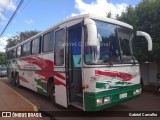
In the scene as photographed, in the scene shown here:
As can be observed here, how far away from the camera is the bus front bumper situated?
732cm

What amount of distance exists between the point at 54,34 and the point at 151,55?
24.2ft

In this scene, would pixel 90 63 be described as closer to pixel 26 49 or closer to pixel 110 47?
pixel 110 47

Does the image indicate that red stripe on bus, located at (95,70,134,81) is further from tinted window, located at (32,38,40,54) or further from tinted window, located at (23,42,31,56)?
tinted window, located at (23,42,31,56)

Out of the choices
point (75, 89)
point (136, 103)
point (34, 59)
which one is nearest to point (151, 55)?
point (136, 103)

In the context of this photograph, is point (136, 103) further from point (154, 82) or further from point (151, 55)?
point (154, 82)

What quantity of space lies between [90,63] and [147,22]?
29.3 feet

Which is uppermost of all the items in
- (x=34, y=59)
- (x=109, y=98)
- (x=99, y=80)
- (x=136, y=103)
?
(x=34, y=59)

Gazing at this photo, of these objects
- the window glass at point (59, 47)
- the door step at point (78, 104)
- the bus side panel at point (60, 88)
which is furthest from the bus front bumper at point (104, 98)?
the window glass at point (59, 47)

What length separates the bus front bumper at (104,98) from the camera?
732cm

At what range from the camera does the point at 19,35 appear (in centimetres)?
5438

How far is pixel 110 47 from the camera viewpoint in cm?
822

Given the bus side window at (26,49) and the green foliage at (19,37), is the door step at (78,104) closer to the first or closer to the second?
the bus side window at (26,49)

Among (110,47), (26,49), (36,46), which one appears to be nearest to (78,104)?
(110,47)

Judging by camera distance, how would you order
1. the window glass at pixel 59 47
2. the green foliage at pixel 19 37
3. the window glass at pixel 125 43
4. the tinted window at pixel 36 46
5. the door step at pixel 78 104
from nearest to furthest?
the door step at pixel 78 104 → the window glass at pixel 125 43 → the window glass at pixel 59 47 → the tinted window at pixel 36 46 → the green foliage at pixel 19 37
